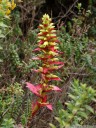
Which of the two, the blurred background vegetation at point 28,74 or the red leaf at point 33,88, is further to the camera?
the blurred background vegetation at point 28,74

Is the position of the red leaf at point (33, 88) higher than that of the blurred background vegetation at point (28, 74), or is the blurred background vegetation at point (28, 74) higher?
the red leaf at point (33, 88)

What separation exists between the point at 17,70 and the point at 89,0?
2142 mm

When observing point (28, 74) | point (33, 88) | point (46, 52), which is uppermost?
point (46, 52)

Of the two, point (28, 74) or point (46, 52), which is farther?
point (28, 74)

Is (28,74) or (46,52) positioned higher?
(46,52)

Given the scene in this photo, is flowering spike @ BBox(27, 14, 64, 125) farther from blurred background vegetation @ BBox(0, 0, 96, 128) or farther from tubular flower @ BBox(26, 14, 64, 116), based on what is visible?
blurred background vegetation @ BBox(0, 0, 96, 128)

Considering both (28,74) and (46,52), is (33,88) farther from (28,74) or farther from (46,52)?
(28,74)

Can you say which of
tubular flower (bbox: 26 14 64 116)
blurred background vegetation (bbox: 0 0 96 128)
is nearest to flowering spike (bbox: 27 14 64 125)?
tubular flower (bbox: 26 14 64 116)

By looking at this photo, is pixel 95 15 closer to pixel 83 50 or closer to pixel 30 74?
pixel 83 50

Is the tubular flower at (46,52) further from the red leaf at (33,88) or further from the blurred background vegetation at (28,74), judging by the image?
the blurred background vegetation at (28,74)

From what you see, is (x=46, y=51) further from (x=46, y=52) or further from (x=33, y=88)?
(x=33, y=88)

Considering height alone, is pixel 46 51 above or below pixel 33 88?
above

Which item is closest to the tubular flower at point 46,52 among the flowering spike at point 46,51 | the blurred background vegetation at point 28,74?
the flowering spike at point 46,51

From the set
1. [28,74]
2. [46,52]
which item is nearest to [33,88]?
[46,52]
